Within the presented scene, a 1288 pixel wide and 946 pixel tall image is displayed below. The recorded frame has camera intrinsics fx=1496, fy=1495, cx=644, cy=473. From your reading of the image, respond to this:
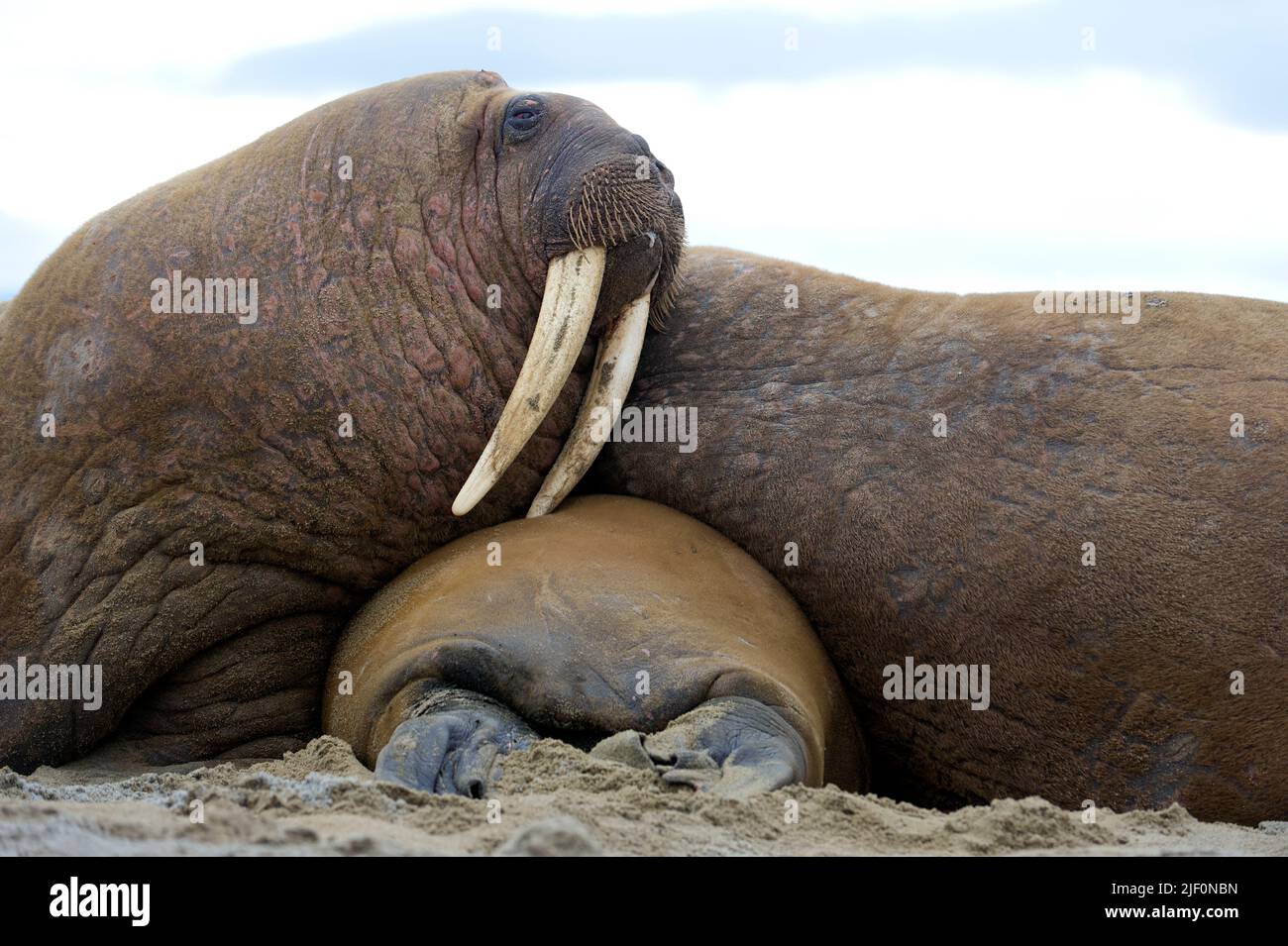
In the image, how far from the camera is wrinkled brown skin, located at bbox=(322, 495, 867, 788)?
439cm

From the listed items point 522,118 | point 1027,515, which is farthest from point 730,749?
point 522,118

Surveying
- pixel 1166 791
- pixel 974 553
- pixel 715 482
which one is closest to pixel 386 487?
pixel 715 482

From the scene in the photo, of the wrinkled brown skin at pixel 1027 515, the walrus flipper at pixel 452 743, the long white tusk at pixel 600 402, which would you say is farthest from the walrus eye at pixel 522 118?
the walrus flipper at pixel 452 743

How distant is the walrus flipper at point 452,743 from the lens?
3.82 meters

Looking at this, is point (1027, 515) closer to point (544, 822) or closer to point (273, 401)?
point (273, 401)

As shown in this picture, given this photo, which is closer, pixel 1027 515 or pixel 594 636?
pixel 594 636

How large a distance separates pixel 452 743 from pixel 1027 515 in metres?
2.10

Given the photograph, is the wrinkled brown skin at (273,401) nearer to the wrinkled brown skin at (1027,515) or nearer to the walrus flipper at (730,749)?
the wrinkled brown skin at (1027,515)

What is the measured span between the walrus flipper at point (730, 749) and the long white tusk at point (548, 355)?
1.07m

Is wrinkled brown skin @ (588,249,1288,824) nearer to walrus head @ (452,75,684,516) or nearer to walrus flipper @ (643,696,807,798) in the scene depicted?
walrus head @ (452,75,684,516)

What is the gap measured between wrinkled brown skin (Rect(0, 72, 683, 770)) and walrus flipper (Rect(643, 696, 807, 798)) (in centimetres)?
136

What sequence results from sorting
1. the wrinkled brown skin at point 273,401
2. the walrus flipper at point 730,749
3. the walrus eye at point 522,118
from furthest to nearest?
1. the walrus eye at point 522,118
2. the wrinkled brown skin at point 273,401
3. the walrus flipper at point 730,749

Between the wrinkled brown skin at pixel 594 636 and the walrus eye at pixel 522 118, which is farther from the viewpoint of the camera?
the walrus eye at pixel 522 118

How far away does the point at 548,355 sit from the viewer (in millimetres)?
4898
